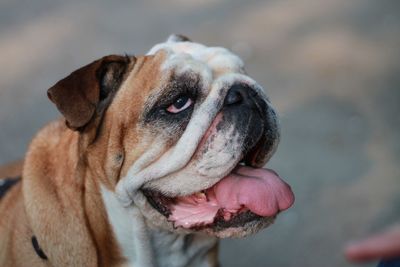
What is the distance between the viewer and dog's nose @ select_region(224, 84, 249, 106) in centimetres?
220

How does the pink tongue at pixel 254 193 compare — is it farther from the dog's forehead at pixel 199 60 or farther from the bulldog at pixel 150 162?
the dog's forehead at pixel 199 60

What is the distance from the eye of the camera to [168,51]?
2.34 metres

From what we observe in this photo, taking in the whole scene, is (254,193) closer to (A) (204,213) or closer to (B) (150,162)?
(A) (204,213)

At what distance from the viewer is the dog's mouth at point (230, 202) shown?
7.23ft

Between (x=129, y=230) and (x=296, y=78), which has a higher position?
(x=296, y=78)

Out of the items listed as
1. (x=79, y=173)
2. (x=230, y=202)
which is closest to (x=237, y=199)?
(x=230, y=202)

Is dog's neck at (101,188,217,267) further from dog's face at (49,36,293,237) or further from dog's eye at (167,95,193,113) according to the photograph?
dog's eye at (167,95,193,113)

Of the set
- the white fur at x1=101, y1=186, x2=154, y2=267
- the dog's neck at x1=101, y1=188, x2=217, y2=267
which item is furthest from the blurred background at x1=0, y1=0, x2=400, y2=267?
the white fur at x1=101, y1=186, x2=154, y2=267

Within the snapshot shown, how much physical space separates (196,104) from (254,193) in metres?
0.36

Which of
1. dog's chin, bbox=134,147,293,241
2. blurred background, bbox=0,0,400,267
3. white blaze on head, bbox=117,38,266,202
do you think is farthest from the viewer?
blurred background, bbox=0,0,400,267

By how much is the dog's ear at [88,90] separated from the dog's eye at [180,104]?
0.77 feet

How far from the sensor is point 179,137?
2188mm

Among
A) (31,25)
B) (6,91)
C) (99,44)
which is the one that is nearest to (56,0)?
(31,25)

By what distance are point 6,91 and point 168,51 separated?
2.48 meters
